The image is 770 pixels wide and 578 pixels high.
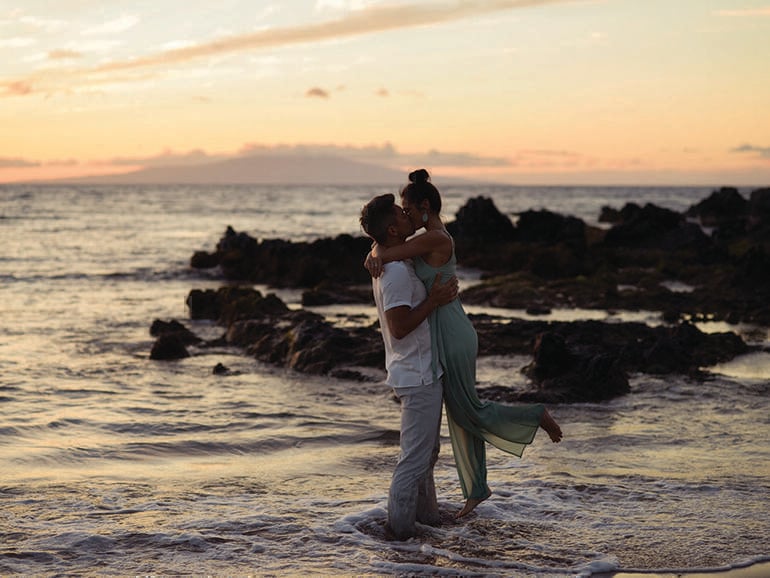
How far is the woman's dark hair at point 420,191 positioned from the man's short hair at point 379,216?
0.39ft

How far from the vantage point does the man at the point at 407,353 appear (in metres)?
5.93

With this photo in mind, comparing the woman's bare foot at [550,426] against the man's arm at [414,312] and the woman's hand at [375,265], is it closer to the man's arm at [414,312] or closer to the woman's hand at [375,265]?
the man's arm at [414,312]

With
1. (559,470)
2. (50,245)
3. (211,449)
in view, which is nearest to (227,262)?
(50,245)

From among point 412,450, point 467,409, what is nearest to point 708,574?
point 467,409

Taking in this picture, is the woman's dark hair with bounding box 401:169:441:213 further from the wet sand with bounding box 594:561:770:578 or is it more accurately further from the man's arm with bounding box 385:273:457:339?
the wet sand with bounding box 594:561:770:578

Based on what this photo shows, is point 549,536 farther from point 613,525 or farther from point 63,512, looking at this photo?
point 63,512

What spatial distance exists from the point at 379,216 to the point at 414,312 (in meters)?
0.67

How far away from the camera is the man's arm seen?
5.91 metres

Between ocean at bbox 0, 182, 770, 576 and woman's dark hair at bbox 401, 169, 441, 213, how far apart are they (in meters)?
2.34

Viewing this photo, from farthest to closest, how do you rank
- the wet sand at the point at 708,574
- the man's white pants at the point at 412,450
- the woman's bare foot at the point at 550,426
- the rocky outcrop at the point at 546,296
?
the rocky outcrop at the point at 546,296, the woman's bare foot at the point at 550,426, the man's white pants at the point at 412,450, the wet sand at the point at 708,574

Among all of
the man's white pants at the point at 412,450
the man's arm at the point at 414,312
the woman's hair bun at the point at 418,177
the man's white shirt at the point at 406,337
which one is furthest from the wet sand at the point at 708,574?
the woman's hair bun at the point at 418,177

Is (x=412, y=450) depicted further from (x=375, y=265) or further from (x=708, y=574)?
(x=708, y=574)

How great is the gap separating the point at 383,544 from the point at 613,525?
173 centimetres

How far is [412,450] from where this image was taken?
618 centimetres
